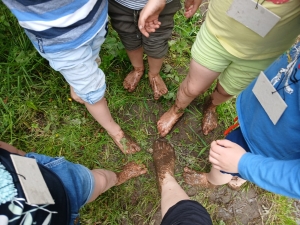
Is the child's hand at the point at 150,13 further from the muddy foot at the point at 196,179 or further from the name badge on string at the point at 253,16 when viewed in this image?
the muddy foot at the point at 196,179

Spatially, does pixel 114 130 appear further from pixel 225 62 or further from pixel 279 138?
pixel 279 138

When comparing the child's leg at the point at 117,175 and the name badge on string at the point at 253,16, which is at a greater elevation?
the name badge on string at the point at 253,16

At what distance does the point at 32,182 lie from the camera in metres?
0.86

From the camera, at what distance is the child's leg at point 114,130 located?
1.52 m

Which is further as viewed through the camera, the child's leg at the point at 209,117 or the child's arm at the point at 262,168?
the child's leg at the point at 209,117

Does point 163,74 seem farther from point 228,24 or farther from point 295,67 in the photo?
point 295,67

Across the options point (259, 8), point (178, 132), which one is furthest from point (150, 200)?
point (259, 8)

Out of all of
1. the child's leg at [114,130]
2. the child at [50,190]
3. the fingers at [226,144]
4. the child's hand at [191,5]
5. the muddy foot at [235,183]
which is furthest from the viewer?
the muddy foot at [235,183]

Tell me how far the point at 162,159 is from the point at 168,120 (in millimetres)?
261

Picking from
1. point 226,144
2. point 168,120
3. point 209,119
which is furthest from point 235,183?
point 226,144

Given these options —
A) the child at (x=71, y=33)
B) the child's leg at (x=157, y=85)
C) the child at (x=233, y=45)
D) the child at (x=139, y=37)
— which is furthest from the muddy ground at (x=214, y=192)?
→ the child at (x=71, y=33)

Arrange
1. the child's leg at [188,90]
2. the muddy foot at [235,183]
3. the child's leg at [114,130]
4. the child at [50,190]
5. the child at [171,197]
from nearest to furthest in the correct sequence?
1. the child at [50,190]
2. the child at [171,197]
3. the child's leg at [188,90]
4. the child's leg at [114,130]
5. the muddy foot at [235,183]

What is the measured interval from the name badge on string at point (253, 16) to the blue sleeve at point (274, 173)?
469mm

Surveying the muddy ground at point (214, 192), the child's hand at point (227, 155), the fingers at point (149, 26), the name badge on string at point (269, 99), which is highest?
the fingers at point (149, 26)
